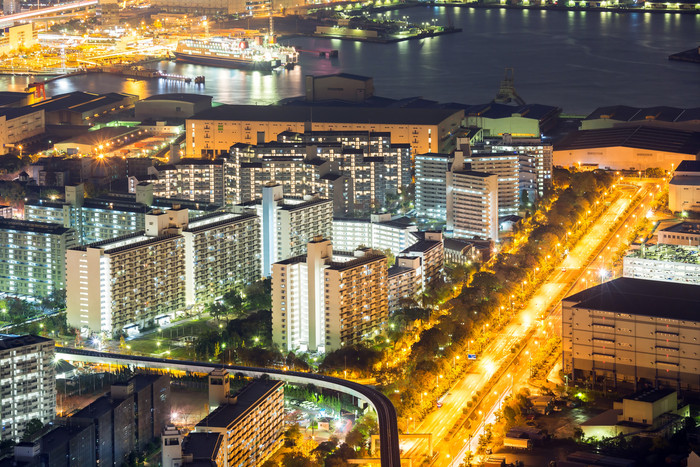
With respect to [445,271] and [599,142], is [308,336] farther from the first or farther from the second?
[599,142]

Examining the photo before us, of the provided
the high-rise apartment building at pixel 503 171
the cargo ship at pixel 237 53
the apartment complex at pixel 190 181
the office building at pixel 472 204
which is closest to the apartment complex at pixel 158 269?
the office building at pixel 472 204

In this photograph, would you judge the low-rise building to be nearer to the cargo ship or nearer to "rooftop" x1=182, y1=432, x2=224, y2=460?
"rooftop" x1=182, y1=432, x2=224, y2=460

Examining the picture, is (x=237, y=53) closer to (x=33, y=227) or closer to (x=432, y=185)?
(x=432, y=185)

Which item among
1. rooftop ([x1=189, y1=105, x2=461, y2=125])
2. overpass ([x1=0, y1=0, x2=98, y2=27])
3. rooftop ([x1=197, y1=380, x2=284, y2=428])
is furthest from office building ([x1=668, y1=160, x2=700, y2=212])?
overpass ([x1=0, y1=0, x2=98, y2=27])

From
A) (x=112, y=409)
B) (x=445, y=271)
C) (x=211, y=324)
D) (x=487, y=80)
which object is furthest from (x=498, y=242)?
(x=487, y=80)

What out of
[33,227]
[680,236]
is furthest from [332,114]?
[680,236]

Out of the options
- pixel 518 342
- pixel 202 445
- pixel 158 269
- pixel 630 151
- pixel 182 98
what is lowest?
pixel 518 342
